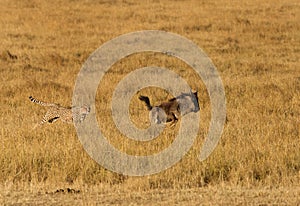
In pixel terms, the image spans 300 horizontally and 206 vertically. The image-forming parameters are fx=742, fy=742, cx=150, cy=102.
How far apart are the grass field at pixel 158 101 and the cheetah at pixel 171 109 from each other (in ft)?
0.99

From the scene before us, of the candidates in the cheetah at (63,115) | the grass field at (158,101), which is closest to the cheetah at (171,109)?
the grass field at (158,101)

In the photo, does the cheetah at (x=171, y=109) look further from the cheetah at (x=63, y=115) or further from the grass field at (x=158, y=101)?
the cheetah at (x=63, y=115)

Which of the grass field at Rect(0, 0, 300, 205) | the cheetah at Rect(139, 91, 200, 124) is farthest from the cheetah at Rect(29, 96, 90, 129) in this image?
the cheetah at Rect(139, 91, 200, 124)

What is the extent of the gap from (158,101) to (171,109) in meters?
2.26

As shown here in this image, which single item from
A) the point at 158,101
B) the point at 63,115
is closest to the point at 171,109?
the point at 63,115

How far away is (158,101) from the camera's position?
1269cm

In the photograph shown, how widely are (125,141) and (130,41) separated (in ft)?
41.2

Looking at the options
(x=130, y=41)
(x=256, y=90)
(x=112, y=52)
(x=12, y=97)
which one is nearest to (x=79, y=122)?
(x=12, y=97)

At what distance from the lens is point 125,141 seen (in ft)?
30.3

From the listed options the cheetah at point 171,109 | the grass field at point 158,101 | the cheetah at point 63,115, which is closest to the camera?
the grass field at point 158,101

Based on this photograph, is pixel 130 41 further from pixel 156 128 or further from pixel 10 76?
pixel 156 128

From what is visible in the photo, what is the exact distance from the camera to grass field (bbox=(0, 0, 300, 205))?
7309 millimetres

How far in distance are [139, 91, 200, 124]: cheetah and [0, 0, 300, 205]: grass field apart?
0.99ft

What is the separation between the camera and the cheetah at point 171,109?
33.7 ft
